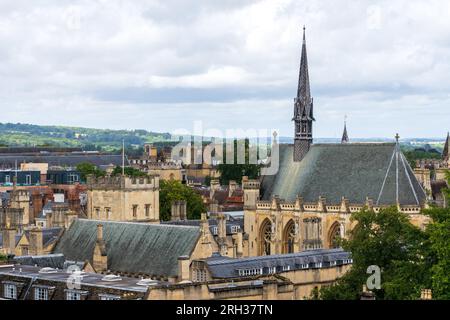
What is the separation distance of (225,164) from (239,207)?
44715 mm

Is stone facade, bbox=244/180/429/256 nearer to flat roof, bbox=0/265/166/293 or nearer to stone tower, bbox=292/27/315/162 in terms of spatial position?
stone tower, bbox=292/27/315/162

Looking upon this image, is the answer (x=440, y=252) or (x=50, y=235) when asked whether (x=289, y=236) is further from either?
(x=440, y=252)

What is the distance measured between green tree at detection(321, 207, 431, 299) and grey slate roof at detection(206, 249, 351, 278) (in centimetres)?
613

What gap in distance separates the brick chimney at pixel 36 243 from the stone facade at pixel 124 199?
15.2m

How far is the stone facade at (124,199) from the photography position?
10425 centimetres

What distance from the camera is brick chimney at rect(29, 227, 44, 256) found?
88.4m

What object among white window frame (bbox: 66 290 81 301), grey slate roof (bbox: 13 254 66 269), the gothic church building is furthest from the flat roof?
the gothic church building

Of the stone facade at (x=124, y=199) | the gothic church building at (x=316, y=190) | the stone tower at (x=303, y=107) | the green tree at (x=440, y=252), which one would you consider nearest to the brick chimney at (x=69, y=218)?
the stone facade at (x=124, y=199)

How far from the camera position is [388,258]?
71500 mm

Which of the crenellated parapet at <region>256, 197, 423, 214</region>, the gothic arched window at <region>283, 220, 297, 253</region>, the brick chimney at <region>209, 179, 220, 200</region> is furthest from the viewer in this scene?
the brick chimney at <region>209, 179, 220, 200</region>

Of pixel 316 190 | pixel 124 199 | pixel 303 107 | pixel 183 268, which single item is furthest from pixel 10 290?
pixel 303 107

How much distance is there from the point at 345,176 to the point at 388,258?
4094 cm

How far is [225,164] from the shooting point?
19638 centimetres
